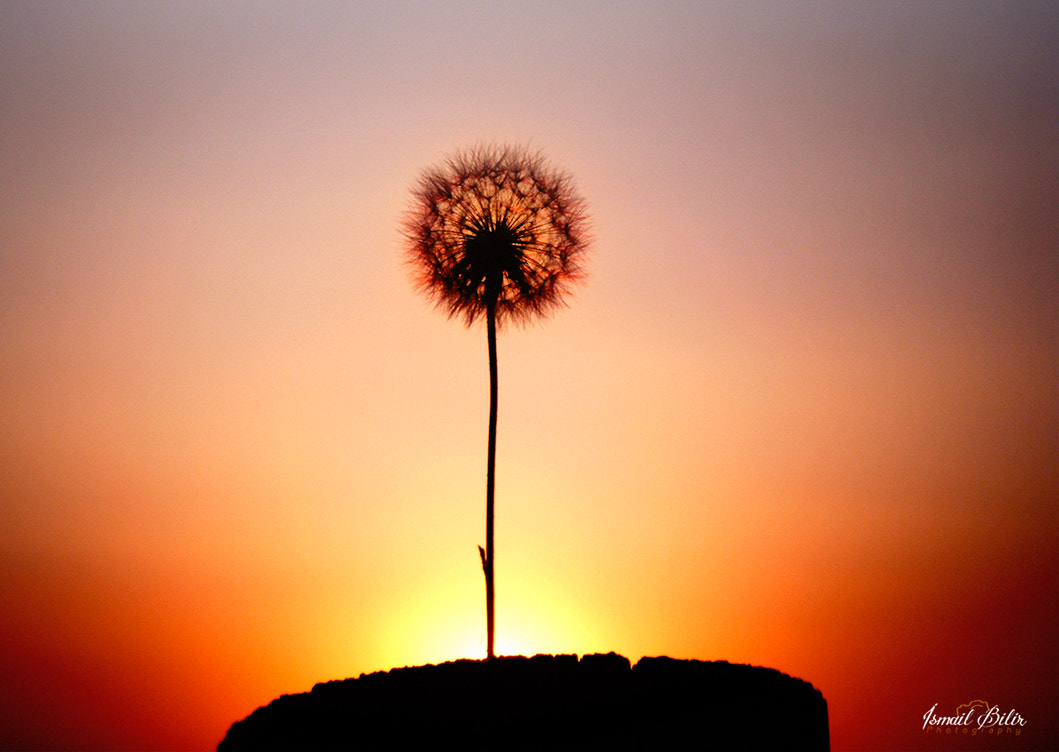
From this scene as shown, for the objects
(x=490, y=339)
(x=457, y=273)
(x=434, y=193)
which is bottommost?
(x=490, y=339)

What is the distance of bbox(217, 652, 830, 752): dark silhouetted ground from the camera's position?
19.8 ft

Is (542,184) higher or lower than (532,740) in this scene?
higher

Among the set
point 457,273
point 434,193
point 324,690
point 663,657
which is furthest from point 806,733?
point 434,193

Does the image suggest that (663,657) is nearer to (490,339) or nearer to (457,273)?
(490,339)

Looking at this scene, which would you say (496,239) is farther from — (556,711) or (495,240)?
(556,711)

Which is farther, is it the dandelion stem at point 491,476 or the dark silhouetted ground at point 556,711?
the dandelion stem at point 491,476

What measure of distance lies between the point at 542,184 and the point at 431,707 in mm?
7028

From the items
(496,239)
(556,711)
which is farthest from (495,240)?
(556,711)

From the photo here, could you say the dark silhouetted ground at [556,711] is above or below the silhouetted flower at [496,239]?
below

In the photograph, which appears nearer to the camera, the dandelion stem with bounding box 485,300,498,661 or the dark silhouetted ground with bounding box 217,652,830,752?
the dark silhouetted ground with bounding box 217,652,830,752

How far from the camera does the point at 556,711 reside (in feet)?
20.9

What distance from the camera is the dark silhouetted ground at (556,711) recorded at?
19.8ft

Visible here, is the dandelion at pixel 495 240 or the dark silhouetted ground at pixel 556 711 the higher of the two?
the dandelion at pixel 495 240

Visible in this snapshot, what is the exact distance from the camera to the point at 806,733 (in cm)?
670
